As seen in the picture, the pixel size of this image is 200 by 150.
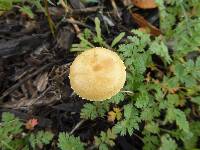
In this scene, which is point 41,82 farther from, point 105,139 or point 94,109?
point 105,139

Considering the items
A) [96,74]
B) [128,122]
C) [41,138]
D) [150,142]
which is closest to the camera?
[96,74]

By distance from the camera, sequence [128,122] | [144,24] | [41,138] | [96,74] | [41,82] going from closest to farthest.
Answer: [96,74], [128,122], [41,138], [41,82], [144,24]

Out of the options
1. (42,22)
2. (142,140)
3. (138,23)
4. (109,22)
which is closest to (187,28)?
(138,23)

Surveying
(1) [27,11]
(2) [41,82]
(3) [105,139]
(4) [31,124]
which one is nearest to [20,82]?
(2) [41,82]

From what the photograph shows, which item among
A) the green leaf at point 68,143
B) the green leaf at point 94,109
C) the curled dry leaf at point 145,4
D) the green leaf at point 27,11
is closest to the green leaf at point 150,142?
the green leaf at point 94,109

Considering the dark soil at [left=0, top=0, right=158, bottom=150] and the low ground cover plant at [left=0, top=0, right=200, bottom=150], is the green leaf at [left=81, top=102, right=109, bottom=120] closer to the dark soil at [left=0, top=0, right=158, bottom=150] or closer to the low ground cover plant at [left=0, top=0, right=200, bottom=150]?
the low ground cover plant at [left=0, top=0, right=200, bottom=150]

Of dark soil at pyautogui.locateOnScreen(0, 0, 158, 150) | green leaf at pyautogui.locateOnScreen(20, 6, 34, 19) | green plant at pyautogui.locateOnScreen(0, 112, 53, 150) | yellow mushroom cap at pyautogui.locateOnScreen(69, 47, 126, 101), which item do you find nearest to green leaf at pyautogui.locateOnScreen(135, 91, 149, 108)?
dark soil at pyautogui.locateOnScreen(0, 0, 158, 150)

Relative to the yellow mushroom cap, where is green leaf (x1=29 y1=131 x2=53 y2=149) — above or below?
below

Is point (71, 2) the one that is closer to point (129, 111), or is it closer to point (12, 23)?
point (12, 23)

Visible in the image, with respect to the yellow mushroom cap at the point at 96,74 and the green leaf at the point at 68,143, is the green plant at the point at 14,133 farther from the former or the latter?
the yellow mushroom cap at the point at 96,74
